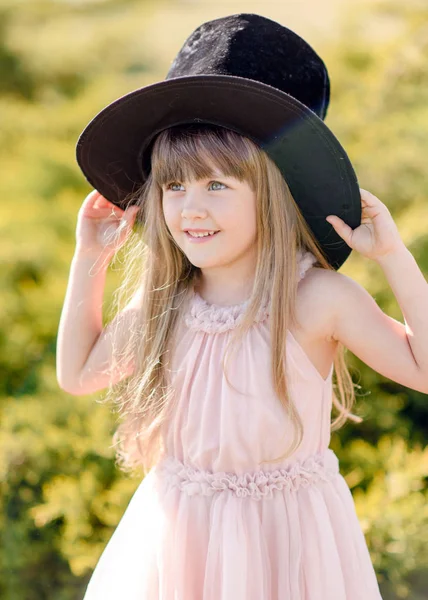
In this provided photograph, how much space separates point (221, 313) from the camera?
5.94 ft

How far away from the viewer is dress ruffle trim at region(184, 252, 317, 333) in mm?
1762

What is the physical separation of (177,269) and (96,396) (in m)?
1.04

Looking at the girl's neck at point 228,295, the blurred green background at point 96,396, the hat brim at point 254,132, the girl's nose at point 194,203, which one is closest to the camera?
the hat brim at point 254,132

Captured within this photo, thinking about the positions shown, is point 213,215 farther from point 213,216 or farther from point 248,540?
point 248,540

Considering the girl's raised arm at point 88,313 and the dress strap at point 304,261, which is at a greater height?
the dress strap at point 304,261

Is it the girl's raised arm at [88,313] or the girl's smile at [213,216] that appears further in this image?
the girl's raised arm at [88,313]

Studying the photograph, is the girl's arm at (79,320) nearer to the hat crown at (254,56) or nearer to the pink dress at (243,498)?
the pink dress at (243,498)

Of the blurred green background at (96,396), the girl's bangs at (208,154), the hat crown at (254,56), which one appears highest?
the hat crown at (254,56)

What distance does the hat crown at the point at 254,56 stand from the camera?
1662 mm

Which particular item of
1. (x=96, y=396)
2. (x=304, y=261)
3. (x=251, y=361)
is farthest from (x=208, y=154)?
(x=96, y=396)

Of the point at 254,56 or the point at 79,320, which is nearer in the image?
the point at 254,56

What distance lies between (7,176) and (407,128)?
2.52 m

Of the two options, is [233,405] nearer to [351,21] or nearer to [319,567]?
[319,567]

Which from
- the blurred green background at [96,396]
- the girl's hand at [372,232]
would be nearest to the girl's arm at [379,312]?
the girl's hand at [372,232]
